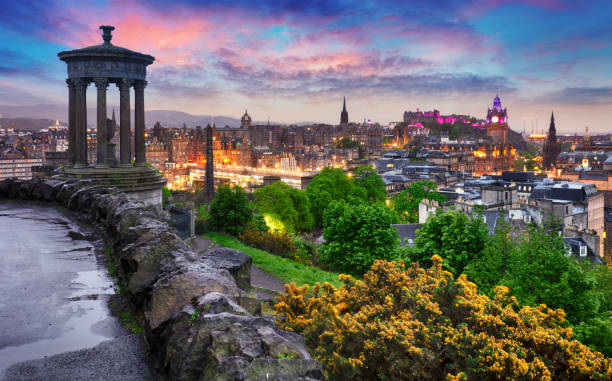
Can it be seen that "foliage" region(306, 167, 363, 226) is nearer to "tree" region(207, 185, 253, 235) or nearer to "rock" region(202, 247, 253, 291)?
"tree" region(207, 185, 253, 235)

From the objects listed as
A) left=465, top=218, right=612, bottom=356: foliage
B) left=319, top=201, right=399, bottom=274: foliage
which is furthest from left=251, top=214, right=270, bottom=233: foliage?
left=465, top=218, right=612, bottom=356: foliage

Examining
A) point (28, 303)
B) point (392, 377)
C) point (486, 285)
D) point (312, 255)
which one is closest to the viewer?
point (28, 303)

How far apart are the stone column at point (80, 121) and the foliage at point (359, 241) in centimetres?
2052

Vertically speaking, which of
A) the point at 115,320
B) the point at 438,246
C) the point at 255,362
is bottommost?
the point at 438,246

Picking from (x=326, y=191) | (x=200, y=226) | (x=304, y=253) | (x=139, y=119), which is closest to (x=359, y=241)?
(x=304, y=253)

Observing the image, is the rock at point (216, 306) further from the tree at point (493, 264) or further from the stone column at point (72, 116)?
the tree at point (493, 264)

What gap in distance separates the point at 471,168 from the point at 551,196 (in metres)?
116

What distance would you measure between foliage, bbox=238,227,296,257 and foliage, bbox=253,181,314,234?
17.0 m

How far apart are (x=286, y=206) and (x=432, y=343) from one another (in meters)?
47.2

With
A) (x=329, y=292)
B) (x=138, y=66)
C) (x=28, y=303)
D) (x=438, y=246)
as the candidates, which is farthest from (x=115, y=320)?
(x=438, y=246)

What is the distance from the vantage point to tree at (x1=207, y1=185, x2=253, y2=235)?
39.0 metres

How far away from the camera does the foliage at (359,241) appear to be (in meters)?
37.1

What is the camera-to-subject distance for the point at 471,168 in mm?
A: 179375

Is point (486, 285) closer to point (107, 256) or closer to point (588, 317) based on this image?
point (588, 317)
